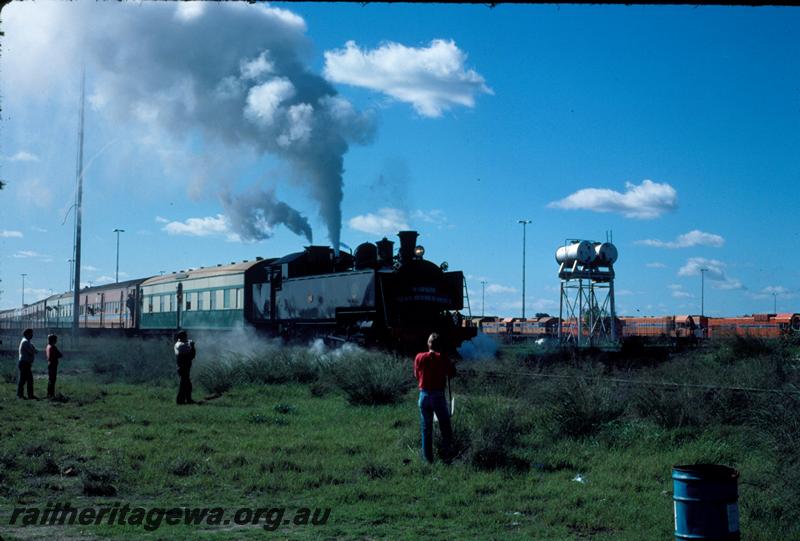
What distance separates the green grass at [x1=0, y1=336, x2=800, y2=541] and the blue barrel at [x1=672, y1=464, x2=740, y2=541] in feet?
4.06

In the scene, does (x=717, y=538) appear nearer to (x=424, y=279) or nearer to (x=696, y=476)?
(x=696, y=476)

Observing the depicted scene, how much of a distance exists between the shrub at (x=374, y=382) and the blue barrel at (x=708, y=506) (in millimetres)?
10709

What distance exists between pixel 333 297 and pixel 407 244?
2914 mm

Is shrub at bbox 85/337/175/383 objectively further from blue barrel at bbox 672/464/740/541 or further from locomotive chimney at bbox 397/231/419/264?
→ blue barrel at bbox 672/464/740/541

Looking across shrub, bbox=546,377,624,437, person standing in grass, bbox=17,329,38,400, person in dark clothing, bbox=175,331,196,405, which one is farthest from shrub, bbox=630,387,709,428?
person standing in grass, bbox=17,329,38,400

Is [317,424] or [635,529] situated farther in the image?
[317,424]

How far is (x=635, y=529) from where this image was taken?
7621mm

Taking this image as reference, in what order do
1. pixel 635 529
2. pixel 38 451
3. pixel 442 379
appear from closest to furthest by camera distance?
pixel 635 529, pixel 442 379, pixel 38 451

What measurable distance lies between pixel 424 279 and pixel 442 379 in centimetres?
1387

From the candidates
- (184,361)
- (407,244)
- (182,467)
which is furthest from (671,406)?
(407,244)

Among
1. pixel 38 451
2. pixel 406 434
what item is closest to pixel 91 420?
pixel 38 451

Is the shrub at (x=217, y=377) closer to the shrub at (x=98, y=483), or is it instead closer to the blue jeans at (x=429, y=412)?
the shrub at (x=98, y=483)

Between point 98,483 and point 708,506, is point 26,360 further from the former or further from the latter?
point 708,506

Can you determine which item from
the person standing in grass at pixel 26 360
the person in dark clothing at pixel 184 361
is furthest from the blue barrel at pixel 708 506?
the person standing in grass at pixel 26 360
